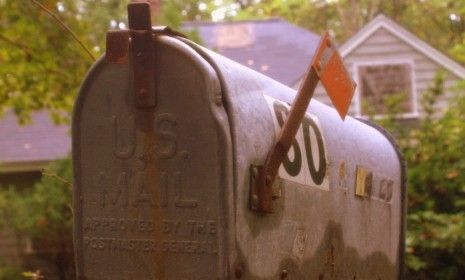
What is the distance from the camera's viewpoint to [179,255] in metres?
2.81

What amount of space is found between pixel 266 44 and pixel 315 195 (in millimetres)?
15062

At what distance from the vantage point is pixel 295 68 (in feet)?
56.2

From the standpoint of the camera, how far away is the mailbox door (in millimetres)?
2754

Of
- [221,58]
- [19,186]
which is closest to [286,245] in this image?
[221,58]

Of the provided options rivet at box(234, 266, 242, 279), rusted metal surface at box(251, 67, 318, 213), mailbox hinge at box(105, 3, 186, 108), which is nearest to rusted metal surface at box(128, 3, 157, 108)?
mailbox hinge at box(105, 3, 186, 108)

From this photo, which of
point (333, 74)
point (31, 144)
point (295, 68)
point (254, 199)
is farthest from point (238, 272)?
point (31, 144)

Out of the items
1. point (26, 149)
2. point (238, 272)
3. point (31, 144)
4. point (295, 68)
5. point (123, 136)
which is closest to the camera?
point (238, 272)

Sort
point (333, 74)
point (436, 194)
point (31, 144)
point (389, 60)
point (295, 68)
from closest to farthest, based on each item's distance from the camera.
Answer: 1. point (333, 74)
2. point (436, 194)
3. point (389, 60)
4. point (295, 68)
5. point (31, 144)

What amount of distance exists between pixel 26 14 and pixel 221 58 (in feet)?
18.9

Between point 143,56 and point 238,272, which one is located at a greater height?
point 143,56

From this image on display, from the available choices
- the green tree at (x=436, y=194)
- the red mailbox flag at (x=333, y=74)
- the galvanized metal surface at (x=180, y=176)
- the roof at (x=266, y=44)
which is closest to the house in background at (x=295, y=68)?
the roof at (x=266, y=44)

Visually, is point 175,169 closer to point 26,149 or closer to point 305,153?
point 305,153

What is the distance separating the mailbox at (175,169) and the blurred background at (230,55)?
1.00 metres

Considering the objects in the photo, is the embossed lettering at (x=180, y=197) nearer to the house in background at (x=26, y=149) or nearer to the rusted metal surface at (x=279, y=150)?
the rusted metal surface at (x=279, y=150)
